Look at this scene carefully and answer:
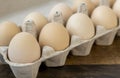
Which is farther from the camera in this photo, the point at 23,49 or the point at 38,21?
the point at 38,21

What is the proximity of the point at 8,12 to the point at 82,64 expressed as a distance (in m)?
0.54

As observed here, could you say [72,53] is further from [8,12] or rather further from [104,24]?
[8,12]

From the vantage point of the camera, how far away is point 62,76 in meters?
0.55

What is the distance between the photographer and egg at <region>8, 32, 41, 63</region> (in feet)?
1.62

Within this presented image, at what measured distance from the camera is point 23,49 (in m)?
0.49

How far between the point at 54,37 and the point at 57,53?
0.13 feet

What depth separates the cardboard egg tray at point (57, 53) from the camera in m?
0.50

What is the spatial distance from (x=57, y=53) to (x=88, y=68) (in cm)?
10

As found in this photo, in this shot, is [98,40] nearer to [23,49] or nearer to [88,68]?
[88,68]

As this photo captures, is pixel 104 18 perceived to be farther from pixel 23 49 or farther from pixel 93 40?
pixel 23 49

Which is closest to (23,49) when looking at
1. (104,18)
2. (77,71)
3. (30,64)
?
(30,64)

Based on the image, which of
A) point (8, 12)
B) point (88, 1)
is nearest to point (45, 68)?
point (88, 1)

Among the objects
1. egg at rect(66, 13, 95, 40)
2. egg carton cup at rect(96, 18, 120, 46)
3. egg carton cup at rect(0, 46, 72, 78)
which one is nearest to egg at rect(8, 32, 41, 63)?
egg carton cup at rect(0, 46, 72, 78)

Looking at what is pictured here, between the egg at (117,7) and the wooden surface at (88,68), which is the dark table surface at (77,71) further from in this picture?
the egg at (117,7)
